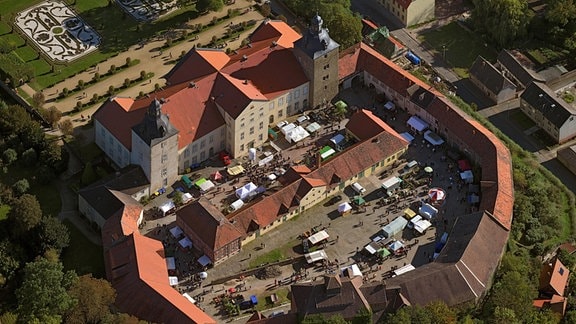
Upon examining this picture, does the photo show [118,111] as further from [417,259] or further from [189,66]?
[417,259]

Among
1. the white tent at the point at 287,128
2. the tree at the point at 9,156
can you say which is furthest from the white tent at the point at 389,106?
the tree at the point at 9,156

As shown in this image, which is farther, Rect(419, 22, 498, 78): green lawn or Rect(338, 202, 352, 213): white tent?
Rect(419, 22, 498, 78): green lawn

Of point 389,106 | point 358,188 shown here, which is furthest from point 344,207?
point 389,106

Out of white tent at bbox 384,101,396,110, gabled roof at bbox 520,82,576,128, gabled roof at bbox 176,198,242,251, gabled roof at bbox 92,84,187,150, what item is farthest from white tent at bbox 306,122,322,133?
gabled roof at bbox 520,82,576,128

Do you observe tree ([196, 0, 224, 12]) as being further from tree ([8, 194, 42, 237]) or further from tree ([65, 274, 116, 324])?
tree ([65, 274, 116, 324])

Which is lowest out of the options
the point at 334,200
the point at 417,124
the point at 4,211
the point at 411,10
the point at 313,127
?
the point at 4,211

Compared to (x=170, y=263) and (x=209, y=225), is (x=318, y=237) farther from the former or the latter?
(x=170, y=263)
